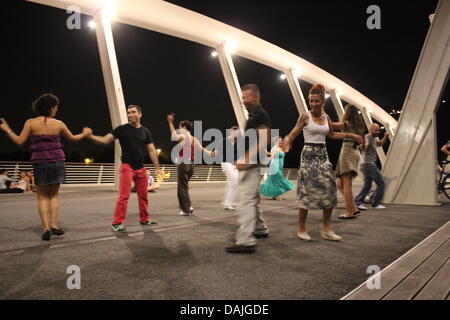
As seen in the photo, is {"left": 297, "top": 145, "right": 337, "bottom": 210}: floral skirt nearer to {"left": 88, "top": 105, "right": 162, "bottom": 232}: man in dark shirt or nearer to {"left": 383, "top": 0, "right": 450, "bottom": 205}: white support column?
{"left": 88, "top": 105, "right": 162, "bottom": 232}: man in dark shirt

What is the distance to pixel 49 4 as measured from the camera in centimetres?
905

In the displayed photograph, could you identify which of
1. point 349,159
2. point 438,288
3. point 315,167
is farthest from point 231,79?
point 438,288

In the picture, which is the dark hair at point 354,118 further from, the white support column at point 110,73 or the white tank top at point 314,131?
the white support column at point 110,73

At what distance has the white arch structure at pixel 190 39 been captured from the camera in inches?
389

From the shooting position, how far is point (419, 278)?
6.35 feet

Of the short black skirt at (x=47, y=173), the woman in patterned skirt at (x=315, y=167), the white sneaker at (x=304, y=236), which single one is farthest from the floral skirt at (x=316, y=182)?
the short black skirt at (x=47, y=173)

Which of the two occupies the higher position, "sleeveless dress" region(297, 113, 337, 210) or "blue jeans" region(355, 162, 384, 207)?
"sleeveless dress" region(297, 113, 337, 210)

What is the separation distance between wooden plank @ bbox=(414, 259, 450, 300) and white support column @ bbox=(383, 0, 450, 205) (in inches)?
210

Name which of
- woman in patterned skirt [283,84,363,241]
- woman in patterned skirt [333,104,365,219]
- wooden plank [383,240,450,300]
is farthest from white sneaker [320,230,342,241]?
woman in patterned skirt [333,104,365,219]

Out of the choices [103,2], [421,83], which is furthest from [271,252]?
[103,2]

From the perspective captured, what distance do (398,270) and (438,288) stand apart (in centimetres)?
37

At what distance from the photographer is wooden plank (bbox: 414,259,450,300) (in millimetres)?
1639

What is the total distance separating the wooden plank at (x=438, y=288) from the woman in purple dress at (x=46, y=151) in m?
3.29
